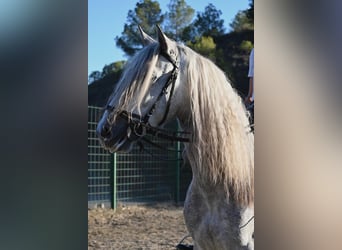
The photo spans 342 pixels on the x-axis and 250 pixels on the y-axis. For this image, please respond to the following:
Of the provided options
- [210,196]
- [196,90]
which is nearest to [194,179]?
[210,196]

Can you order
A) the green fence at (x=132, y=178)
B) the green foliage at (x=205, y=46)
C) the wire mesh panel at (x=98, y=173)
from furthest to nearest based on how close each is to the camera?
the green fence at (x=132, y=178)
the wire mesh panel at (x=98, y=173)
the green foliage at (x=205, y=46)

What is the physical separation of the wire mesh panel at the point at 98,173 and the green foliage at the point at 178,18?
0.45 metres

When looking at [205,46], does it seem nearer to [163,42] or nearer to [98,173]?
[163,42]

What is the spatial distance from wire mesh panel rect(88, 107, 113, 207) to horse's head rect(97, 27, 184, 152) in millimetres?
526

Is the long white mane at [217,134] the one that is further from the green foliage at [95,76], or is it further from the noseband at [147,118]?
the green foliage at [95,76]

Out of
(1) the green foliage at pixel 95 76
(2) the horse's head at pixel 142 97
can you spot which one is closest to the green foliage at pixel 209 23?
(2) the horse's head at pixel 142 97

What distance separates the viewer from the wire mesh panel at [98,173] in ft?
5.42

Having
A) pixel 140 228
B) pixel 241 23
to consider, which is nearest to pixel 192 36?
pixel 241 23

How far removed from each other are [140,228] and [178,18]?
99 centimetres

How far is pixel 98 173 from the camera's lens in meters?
2.09
